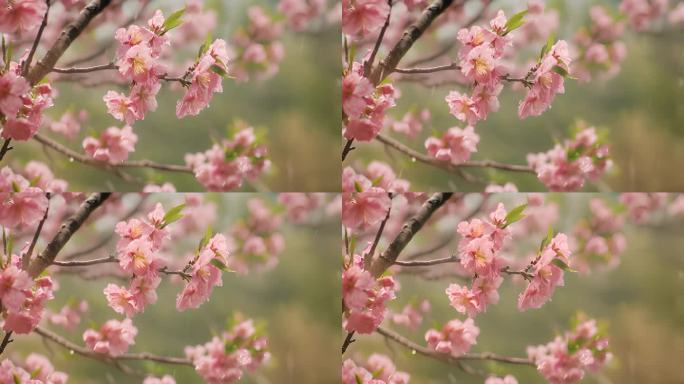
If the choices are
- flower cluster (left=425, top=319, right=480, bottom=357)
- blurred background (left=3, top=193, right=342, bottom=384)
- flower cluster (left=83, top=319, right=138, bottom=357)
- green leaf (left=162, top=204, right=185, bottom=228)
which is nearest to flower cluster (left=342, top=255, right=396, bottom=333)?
blurred background (left=3, top=193, right=342, bottom=384)

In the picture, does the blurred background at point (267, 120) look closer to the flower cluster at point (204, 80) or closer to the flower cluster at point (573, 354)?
the flower cluster at point (204, 80)

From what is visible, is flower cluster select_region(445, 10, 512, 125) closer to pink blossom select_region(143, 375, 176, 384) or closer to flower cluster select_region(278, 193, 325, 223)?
flower cluster select_region(278, 193, 325, 223)

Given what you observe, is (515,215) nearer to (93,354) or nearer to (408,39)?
(408,39)

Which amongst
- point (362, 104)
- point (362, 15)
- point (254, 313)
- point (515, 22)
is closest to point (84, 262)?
point (254, 313)

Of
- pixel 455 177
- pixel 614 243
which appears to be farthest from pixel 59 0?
pixel 614 243

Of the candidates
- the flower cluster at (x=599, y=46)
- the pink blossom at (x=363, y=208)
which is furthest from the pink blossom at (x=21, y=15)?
the flower cluster at (x=599, y=46)

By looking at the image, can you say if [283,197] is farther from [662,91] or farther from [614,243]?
[662,91]
